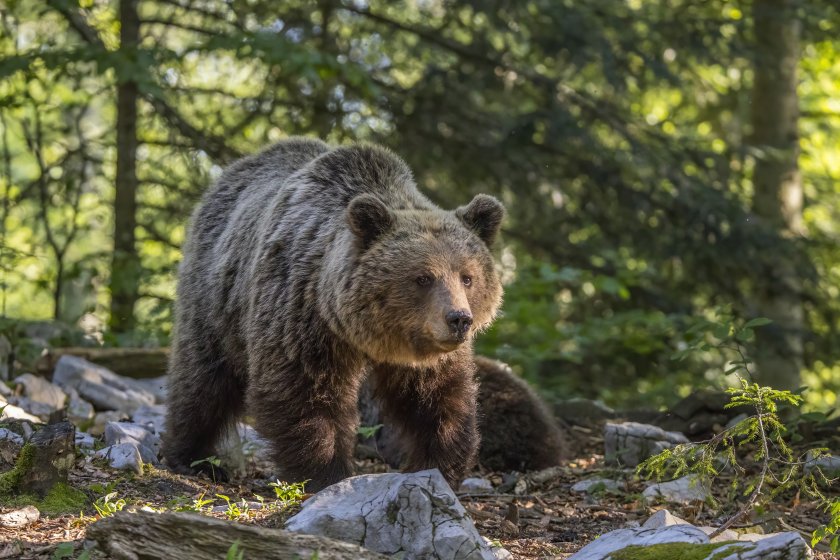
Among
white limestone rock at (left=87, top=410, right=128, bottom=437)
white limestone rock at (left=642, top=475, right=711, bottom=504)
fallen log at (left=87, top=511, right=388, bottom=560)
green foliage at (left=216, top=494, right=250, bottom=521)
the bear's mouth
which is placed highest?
the bear's mouth

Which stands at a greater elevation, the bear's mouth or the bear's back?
the bear's back

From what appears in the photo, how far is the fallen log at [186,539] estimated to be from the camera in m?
3.93

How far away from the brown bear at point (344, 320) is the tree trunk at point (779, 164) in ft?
24.1

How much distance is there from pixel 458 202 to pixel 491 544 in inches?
319

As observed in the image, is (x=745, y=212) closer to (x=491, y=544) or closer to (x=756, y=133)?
(x=756, y=133)

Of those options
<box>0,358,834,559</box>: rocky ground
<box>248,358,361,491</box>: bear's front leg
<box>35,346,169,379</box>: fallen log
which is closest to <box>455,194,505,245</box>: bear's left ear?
<box>248,358,361,491</box>: bear's front leg

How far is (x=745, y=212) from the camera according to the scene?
12.1 metres

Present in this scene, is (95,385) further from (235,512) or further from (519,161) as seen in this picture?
(519,161)

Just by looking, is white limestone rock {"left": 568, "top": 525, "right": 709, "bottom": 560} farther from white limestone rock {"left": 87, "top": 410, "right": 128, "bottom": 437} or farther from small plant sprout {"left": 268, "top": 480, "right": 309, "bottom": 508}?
white limestone rock {"left": 87, "top": 410, "right": 128, "bottom": 437}

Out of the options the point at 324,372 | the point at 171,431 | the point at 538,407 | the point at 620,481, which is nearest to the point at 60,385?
the point at 171,431

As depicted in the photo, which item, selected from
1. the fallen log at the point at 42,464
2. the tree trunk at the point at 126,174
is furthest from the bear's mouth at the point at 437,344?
the tree trunk at the point at 126,174

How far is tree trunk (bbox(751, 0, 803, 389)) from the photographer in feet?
41.7

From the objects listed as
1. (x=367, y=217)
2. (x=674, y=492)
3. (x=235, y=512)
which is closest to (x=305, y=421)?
(x=235, y=512)

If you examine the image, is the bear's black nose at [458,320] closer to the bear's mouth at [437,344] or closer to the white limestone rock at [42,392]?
the bear's mouth at [437,344]
